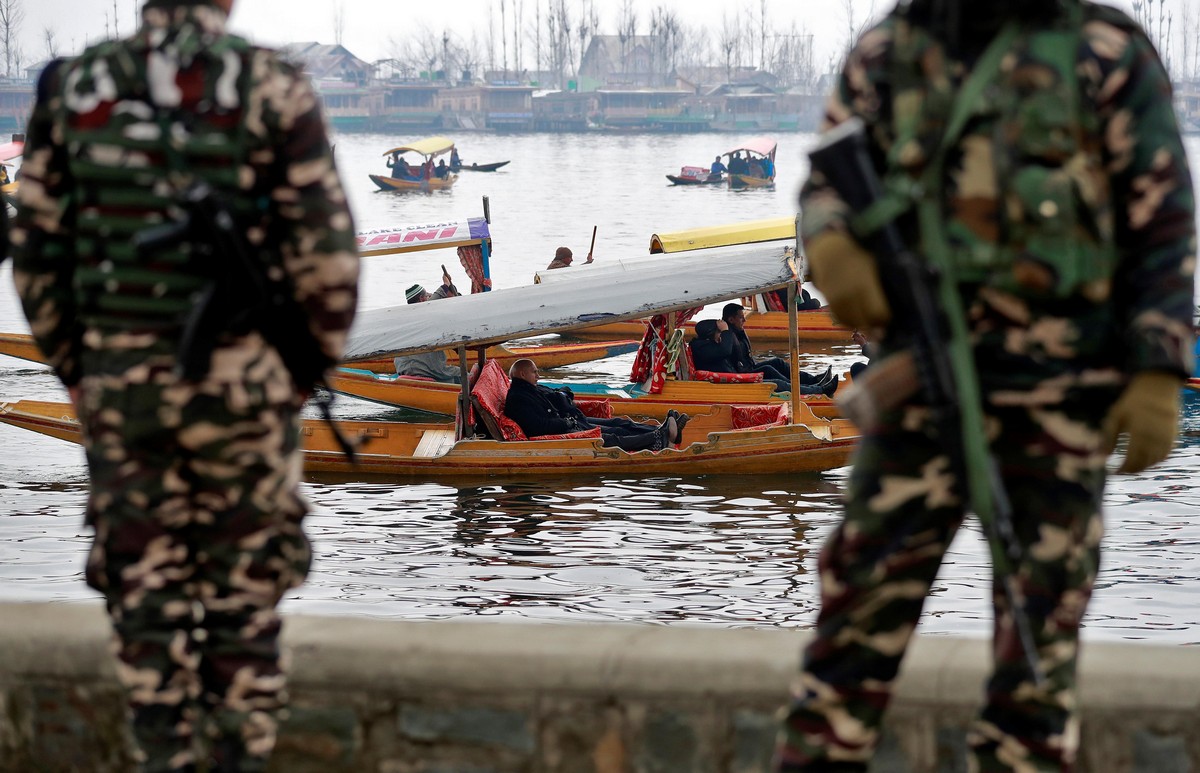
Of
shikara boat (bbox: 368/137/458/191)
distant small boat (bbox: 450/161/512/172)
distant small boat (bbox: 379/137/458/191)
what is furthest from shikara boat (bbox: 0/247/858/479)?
distant small boat (bbox: 450/161/512/172)

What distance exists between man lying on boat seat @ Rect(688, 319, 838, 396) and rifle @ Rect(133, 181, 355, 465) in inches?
569

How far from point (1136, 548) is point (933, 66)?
1107cm

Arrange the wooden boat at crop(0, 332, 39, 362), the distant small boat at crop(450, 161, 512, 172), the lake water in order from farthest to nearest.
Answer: the distant small boat at crop(450, 161, 512, 172)
the wooden boat at crop(0, 332, 39, 362)
the lake water

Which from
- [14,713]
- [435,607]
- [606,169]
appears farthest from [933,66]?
[606,169]

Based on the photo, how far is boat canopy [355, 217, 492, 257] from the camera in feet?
61.5

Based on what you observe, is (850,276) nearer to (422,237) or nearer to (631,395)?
(631,395)

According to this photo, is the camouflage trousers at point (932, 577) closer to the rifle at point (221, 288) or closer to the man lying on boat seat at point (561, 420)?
the rifle at point (221, 288)

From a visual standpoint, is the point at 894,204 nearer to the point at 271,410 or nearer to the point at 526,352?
the point at 271,410

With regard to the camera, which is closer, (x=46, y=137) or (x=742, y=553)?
(x=46, y=137)

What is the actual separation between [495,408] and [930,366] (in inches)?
486

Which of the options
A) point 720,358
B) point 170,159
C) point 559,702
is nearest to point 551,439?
point 720,358

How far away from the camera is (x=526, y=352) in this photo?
69.5 ft

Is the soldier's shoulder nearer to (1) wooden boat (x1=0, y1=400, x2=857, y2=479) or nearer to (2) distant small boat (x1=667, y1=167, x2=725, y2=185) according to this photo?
(1) wooden boat (x1=0, y1=400, x2=857, y2=479)

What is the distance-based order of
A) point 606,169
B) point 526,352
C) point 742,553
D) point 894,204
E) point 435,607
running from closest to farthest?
point 894,204, point 435,607, point 742,553, point 526,352, point 606,169
